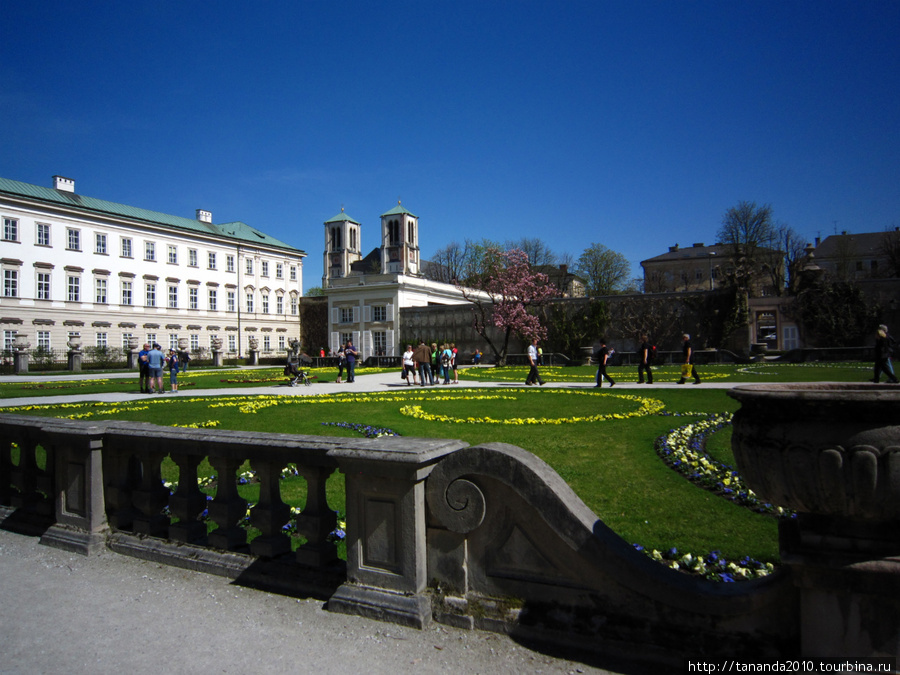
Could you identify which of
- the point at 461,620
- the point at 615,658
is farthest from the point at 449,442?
the point at 615,658

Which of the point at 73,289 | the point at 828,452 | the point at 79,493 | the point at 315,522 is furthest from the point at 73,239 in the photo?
the point at 828,452

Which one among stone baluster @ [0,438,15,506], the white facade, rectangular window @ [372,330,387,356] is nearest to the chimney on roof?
the white facade

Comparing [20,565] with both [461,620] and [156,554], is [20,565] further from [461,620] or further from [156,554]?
[461,620]

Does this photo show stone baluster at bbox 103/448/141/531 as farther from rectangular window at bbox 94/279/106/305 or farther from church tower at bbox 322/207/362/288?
church tower at bbox 322/207/362/288

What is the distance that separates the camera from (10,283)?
45.1 meters

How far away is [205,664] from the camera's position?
2.79 metres

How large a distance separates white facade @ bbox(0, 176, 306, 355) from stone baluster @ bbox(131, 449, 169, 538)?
5190cm

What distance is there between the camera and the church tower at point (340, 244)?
9738 cm

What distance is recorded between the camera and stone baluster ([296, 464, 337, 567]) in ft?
11.6

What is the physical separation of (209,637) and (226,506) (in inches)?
39.4

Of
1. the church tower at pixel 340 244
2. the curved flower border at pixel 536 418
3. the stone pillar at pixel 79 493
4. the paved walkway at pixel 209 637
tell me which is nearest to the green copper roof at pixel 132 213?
the church tower at pixel 340 244

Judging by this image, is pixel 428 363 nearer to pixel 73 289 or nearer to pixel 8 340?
pixel 8 340

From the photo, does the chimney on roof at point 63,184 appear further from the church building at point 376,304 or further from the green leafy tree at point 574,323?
the green leafy tree at point 574,323

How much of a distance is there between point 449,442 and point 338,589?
42.3 inches
